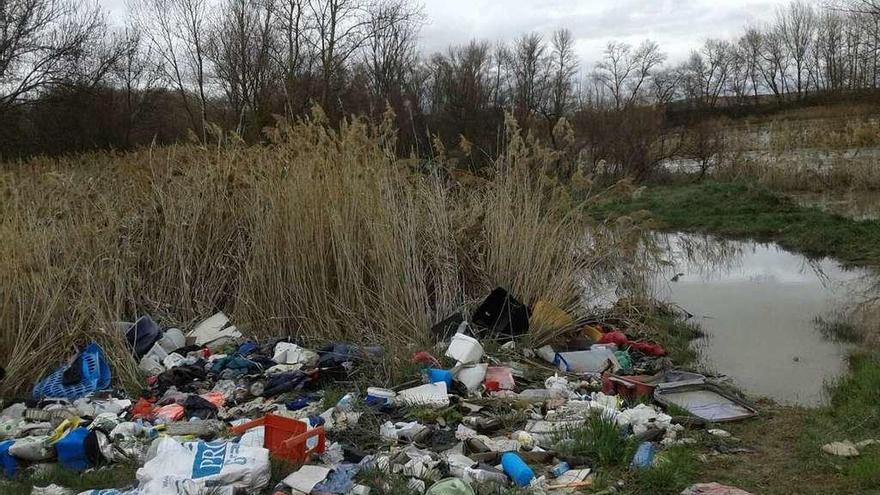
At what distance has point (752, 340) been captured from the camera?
20.6 ft

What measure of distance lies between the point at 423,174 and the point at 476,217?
0.71 meters

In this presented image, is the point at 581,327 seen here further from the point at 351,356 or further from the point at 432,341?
the point at 351,356

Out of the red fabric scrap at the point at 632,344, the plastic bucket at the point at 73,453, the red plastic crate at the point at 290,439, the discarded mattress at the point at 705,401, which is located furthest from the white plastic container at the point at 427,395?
the red fabric scrap at the point at 632,344

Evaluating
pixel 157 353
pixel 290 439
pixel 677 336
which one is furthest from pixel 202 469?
pixel 677 336

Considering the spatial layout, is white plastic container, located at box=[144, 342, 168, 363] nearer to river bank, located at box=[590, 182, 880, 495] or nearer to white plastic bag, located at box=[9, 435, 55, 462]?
white plastic bag, located at box=[9, 435, 55, 462]

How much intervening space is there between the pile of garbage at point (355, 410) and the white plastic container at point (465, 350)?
2 cm

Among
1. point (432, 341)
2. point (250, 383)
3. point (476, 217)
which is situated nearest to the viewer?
point (250, 383)

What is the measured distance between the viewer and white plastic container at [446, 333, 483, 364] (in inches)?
190

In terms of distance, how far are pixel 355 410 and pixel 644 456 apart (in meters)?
1.61

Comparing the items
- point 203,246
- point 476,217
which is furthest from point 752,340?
point 203,246

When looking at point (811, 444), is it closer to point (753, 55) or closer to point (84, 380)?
point (84, 380)

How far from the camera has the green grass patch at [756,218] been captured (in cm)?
989

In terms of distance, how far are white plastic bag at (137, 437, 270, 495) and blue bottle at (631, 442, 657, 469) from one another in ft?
5.45

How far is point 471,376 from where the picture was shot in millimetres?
4660
